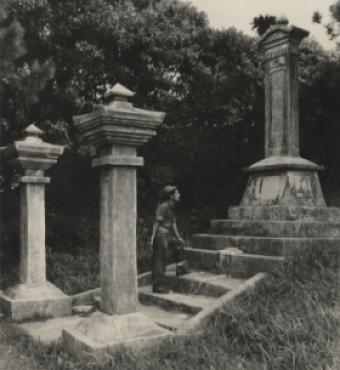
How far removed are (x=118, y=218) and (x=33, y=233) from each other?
2634mm

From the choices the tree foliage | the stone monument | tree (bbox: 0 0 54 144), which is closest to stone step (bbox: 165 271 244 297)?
the stone monument

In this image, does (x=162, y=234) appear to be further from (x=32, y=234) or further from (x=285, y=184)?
(x=285, y=184)

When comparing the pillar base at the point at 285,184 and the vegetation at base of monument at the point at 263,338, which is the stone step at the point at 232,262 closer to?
the vegetation at base of monument at the point at 263,338

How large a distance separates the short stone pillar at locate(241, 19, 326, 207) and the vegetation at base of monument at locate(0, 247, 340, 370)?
263 centimetres

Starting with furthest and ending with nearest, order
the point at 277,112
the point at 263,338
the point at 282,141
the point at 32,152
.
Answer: the point at 277,112, the point at 282,141, the point at 32,152, the point at 263,338

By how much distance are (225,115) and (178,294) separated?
772cm

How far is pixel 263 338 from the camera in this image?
169 inches

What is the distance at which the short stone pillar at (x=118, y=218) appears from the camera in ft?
15.0

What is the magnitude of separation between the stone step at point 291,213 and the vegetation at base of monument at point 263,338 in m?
2.08

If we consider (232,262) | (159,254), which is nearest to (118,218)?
(159,254)

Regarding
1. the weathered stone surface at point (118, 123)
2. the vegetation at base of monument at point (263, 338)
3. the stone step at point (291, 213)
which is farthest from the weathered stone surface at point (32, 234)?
the stone step at point (291, 213)

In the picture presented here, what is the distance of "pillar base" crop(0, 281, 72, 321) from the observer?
646 cm

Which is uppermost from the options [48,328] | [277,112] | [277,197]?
[277,112]

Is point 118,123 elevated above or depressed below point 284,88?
below
